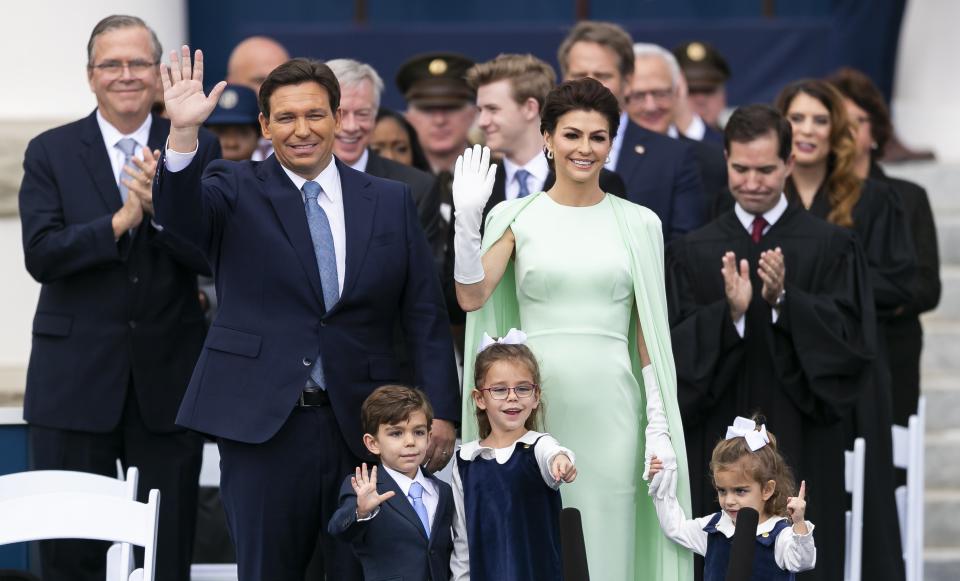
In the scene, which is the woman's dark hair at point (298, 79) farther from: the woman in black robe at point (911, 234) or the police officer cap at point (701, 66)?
the police officer cap at point (701, 66)

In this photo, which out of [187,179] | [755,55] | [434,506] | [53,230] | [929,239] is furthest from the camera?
[755,55]

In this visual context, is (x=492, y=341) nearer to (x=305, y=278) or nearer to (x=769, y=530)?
(x=305, y=278)

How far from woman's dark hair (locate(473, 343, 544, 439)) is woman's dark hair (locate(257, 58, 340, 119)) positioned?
2.68 feet

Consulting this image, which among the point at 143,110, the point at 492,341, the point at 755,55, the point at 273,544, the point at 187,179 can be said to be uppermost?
the point at 755,55

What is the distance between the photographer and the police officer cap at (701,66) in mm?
8609

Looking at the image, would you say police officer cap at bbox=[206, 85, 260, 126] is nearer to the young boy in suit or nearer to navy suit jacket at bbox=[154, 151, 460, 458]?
navy suit jacket at bbox=[154, 151, 460, 458]

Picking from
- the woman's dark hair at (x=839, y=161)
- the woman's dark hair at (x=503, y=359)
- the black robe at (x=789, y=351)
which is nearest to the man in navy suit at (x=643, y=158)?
the black robe at (x=789, y=351)

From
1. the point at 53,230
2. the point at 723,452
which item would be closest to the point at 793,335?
the point at 723,452

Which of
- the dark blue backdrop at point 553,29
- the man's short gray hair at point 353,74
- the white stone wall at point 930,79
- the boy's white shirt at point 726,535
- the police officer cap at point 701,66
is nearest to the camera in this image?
the boy's white shirt at point 726,535

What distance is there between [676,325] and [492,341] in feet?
3.79

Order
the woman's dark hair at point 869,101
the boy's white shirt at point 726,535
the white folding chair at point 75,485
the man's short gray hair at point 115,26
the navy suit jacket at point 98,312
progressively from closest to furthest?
the boy's white shirt at point 726,535 → the white folding chair at point 75,485 → the navy suit jacket at point 98,312 → the man's short gray hair at point 115,26 → the woman's dark hair at point 869,101

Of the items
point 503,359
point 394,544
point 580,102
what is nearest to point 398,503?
point 394,544

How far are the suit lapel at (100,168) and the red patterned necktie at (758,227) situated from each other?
216 cm

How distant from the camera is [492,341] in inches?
201
